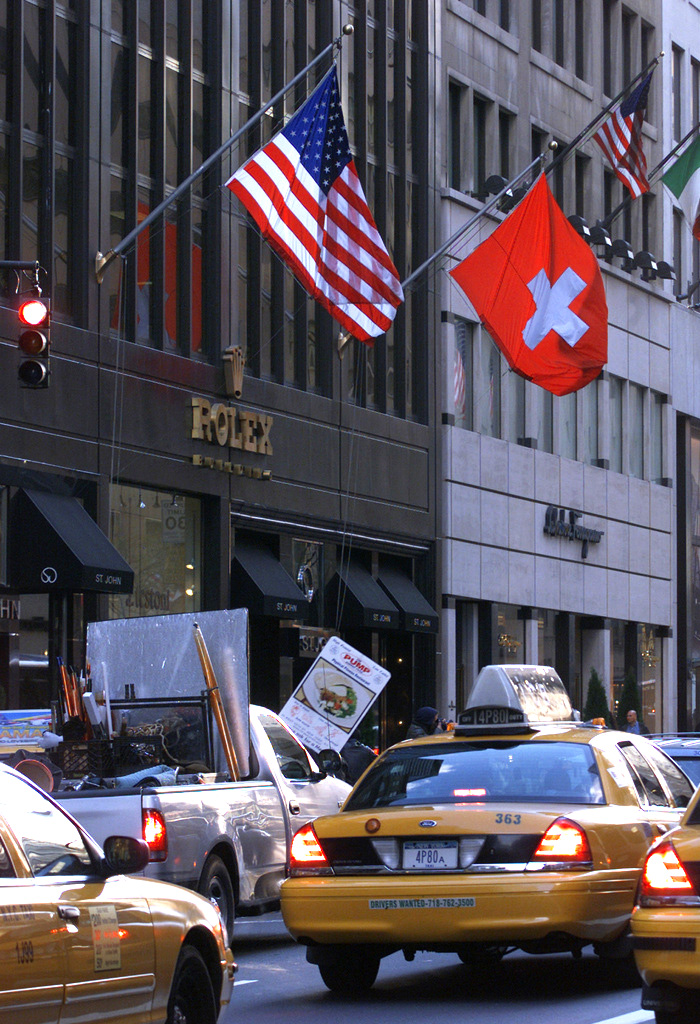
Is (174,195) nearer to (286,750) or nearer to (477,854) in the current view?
(286,750)

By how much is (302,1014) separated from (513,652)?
95.3ft

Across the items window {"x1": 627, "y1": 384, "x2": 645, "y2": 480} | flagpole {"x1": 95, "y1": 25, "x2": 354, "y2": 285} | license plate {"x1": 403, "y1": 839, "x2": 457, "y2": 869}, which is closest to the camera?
license plate {"x1": 403, "y1": 839, "x2": 457, "y2": 869}

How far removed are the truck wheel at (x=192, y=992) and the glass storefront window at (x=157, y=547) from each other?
1878 centimetres

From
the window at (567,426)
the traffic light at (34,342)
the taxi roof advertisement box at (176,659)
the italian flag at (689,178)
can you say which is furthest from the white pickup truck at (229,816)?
the window at (567,426)

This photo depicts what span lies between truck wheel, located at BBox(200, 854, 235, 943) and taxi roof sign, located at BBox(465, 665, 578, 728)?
202 cm

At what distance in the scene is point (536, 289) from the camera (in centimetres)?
2528

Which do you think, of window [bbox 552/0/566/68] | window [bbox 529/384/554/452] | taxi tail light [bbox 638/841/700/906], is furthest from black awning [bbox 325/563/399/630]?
taxi tail light [bbox 638/841/700/906]

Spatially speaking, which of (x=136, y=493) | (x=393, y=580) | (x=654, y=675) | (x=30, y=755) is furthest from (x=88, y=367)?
(x=654, y=675)

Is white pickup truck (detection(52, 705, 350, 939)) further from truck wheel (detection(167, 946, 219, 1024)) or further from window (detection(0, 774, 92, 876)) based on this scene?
window (detection(0, 774, 92, 876))

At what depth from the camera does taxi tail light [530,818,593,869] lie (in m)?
10.1

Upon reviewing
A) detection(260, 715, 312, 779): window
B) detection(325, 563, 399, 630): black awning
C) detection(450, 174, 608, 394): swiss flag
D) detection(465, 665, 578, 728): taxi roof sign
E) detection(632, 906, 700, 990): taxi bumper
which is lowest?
detection(632, 906, 700, 990): taxi bumper

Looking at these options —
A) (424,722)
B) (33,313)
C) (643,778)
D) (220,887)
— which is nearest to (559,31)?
(424,722)

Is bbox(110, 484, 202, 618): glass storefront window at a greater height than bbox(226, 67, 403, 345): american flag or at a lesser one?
lesser

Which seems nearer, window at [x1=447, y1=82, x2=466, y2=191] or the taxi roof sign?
the taxi roof sign
